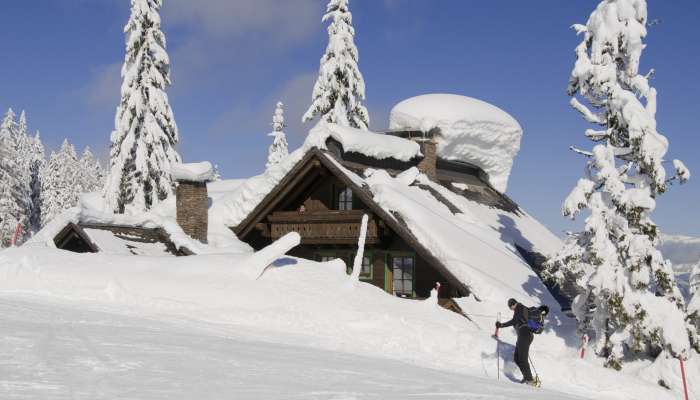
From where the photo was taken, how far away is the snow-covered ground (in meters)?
7.53

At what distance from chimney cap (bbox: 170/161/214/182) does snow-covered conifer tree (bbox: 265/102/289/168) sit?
3439cm

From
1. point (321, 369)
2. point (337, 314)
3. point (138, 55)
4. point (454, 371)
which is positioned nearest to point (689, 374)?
point (454, 371)

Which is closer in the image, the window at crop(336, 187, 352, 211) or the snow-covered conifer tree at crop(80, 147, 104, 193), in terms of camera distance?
the window at crop(336, 187, 352, 211)

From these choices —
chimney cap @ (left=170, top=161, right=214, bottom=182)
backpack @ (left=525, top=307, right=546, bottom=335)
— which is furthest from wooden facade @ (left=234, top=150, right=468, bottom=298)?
backpack @ (left=525, top=307, right=546, bottom=335)

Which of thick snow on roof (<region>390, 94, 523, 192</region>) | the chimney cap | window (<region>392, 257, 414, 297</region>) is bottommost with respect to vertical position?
window (<region>392, 257, 414, 297</region>)

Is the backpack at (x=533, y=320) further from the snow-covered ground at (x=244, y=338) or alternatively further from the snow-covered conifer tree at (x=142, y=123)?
the snow-covered conifer tree at (x=142, y=123)

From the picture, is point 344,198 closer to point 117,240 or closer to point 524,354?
point 117,240

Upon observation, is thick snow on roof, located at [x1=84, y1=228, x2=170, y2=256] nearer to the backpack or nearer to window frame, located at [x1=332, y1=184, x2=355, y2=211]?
window frame, located at [x1=332, y1=184, x2=355, y2=211]

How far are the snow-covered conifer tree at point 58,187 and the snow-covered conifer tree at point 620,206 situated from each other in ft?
205

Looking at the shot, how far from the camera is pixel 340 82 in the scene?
36406 mm

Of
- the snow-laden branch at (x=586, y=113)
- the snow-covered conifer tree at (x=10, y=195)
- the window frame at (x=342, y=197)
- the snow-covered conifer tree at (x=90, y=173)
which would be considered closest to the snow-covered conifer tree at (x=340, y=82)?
the window frame at (x=342, y=197)

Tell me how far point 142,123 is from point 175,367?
27575 millimetres

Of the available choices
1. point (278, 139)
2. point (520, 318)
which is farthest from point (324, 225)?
point (278, 139)

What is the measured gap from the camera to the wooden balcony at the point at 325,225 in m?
21.4
